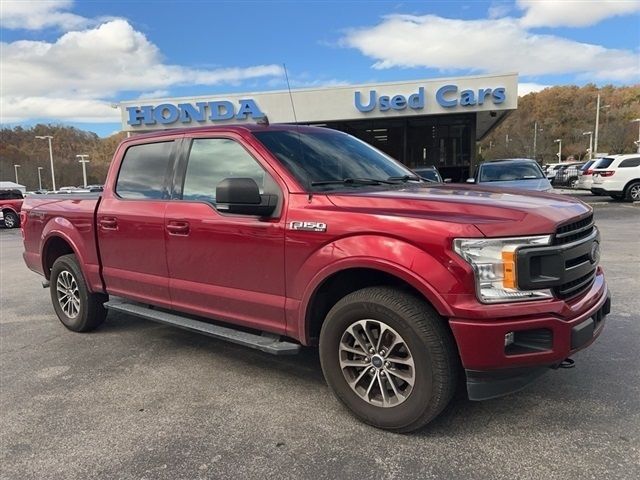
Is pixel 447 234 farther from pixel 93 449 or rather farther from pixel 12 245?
pixel 12 245

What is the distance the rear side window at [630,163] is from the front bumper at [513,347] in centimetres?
2000

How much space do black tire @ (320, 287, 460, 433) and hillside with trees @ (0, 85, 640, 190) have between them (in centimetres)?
5758

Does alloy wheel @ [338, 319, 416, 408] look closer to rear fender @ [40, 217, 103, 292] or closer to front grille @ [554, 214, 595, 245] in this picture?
front grille @ [554, 214, 595, 245]

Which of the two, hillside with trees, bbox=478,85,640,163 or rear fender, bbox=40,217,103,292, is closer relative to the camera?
rear fender, bbox=40,217,103,292

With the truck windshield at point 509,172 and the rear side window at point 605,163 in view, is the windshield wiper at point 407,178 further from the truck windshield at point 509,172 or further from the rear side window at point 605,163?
the rear side window at point 605,163

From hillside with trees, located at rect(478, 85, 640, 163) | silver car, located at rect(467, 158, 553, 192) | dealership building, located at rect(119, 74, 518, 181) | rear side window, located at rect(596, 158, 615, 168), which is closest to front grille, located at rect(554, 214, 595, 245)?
silver car, located at rect(467, 158, 553, 192)

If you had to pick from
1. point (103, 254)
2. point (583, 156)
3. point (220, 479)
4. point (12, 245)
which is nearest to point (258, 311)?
point (220, 479)

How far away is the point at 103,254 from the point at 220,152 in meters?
1.71

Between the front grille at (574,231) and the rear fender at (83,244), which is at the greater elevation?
the front grille at (574,231)

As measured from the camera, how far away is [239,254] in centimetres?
381

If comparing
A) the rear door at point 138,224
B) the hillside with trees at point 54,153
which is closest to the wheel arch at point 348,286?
the rear door at point 138,224

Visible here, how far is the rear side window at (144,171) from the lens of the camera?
15.1 feet

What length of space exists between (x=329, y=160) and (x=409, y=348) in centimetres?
162

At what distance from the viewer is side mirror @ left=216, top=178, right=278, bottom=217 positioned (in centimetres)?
344
